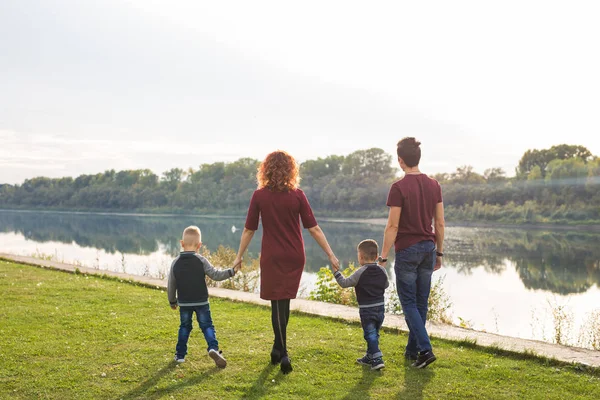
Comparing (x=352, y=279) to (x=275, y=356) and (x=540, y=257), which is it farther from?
(x=540, y=257)

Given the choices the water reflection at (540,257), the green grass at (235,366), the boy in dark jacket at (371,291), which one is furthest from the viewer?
the water reflection at (540,257)

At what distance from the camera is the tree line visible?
53812 millimetres

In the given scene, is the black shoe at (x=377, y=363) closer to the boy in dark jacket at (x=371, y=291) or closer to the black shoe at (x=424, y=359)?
the boy in dark jacket at (x=371, y=291)

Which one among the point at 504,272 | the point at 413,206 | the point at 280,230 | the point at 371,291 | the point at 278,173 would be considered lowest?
the point at 504,272

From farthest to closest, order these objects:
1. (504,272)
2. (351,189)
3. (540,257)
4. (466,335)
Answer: (351,189) < (540,257) < (504,272) < (466,335)

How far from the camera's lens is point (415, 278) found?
4508 millimetres

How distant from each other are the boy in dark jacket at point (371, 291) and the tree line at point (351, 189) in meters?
50.1

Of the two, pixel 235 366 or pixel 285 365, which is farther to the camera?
pixel 235 366

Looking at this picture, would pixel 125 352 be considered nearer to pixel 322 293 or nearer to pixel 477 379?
pixel 477 379

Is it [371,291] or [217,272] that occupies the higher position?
[217,272]

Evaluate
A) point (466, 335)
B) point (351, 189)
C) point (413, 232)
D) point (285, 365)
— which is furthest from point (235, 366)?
point (351, 189)

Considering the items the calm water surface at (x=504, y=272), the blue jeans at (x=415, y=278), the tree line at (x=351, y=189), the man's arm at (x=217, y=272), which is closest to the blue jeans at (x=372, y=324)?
the blue jeans at (x=415, y=278)

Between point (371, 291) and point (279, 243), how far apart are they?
900 mm

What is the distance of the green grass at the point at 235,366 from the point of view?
4004 mm
